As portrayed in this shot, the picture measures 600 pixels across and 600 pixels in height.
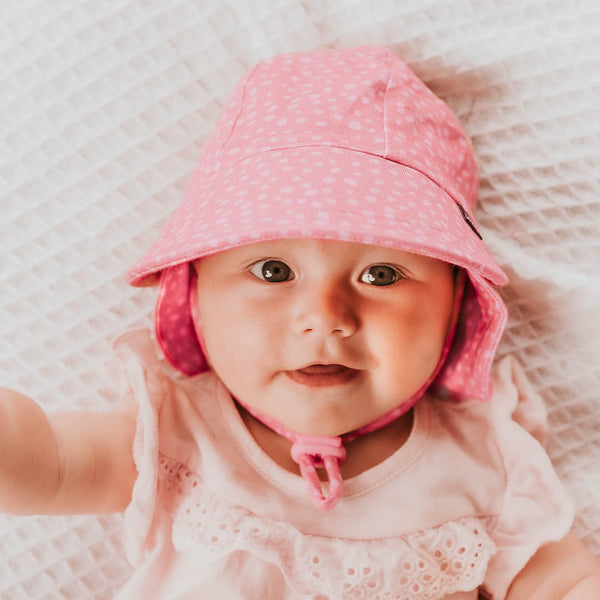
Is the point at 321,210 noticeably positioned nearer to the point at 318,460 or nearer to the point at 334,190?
the point at 334,190

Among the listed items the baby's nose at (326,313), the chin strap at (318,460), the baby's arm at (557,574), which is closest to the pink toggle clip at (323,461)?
the chin strap at (318,460)

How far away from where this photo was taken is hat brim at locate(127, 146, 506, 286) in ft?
2.69

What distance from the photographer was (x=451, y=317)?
1.03m

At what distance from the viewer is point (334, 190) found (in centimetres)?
84

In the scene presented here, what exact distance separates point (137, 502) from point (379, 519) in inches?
11.3

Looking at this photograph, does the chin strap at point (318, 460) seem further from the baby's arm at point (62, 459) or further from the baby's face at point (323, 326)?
the baby's arm at point (62, 459)

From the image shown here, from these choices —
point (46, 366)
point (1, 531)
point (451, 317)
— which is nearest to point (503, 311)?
point (451, 317)

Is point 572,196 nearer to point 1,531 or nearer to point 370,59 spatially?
point 370,59

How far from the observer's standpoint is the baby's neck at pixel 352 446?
1036 millimetres

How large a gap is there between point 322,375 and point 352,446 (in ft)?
0.56

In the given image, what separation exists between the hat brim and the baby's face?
0.06 metres

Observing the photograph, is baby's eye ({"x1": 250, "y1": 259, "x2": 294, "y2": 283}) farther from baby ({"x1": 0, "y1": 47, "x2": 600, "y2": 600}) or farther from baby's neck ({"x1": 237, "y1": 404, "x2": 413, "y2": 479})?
baby's neck ({"x1": 237, "y1": 404, "x2": 413, "y2": 479})

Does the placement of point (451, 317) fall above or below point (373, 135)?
below

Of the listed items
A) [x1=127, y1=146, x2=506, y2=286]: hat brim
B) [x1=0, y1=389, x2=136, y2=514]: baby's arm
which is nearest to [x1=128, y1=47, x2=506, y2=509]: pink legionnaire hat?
[x1=127, y1=146, x2=506, y2=286]: hat brim
